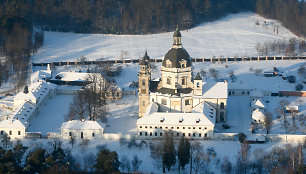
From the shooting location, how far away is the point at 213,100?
7888 cm

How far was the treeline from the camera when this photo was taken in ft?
417

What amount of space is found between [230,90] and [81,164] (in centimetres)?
2936

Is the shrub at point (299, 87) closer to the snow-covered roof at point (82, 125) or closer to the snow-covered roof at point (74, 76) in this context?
the snow-covered roof at point (74, 76)

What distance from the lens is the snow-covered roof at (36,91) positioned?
269 feet

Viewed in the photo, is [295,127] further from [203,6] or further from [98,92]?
[203,6]

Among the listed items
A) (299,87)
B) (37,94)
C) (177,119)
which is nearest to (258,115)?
(177,119)

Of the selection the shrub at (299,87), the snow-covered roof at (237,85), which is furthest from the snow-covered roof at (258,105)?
the shrub at (299,87)

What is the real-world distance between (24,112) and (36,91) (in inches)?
280

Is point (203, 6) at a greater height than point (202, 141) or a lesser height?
greater

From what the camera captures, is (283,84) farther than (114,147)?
Yes

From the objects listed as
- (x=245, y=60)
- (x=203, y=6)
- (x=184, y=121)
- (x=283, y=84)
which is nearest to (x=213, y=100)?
(x=184, y=121)

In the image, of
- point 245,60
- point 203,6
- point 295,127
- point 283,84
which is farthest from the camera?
point 203,6

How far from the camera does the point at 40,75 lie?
9331 centimetres

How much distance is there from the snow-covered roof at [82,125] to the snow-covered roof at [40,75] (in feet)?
64.1
